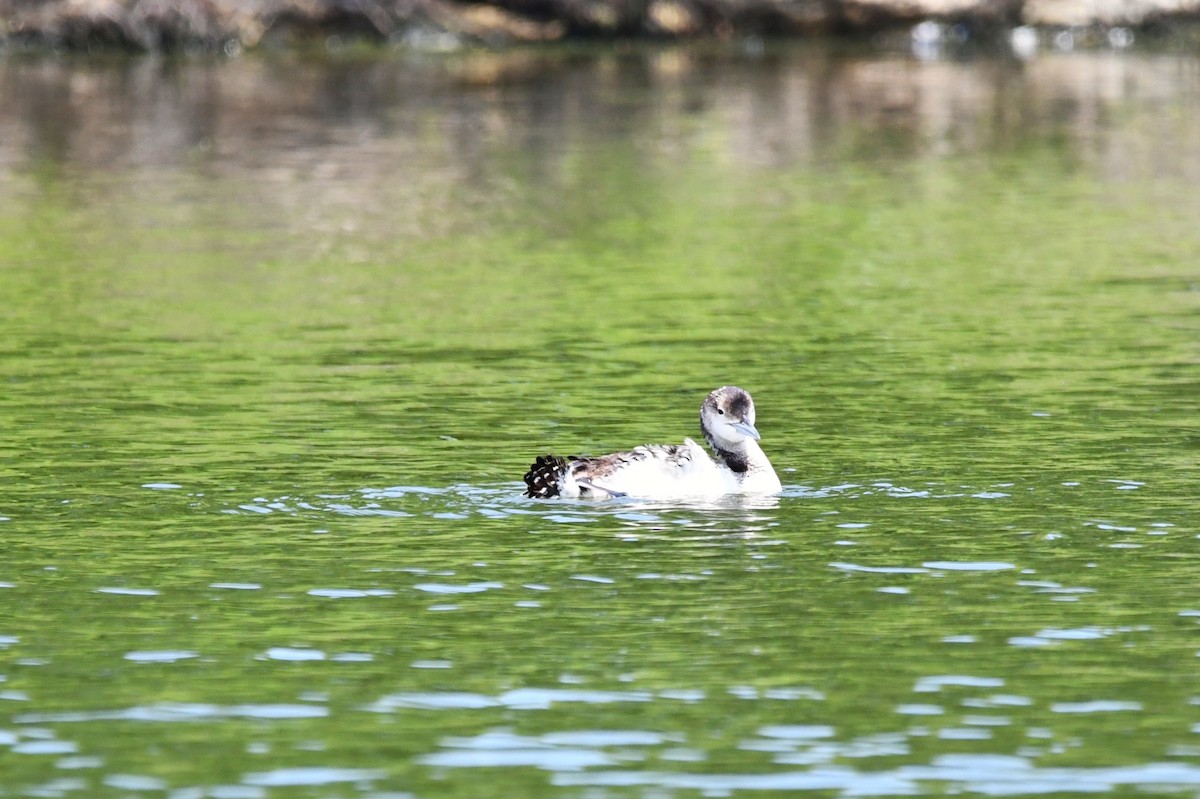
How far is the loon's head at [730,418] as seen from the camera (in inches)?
605

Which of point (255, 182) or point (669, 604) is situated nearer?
point (669, 604)

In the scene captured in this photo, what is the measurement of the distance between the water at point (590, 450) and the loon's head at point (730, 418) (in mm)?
411

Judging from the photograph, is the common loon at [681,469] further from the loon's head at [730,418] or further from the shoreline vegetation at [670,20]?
the shoreline vegetation at [670,20]

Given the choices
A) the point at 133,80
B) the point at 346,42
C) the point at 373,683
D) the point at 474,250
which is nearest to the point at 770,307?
the point at 474,250

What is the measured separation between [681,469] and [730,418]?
43 centimetres

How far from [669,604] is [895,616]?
3.76 ft

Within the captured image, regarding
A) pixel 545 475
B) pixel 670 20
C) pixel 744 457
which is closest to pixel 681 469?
pixel 744 457

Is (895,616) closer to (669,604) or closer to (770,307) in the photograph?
(669,604)

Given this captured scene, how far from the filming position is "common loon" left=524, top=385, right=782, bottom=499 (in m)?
15.2

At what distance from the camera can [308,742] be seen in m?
10.5

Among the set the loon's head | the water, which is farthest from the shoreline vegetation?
the loon's head

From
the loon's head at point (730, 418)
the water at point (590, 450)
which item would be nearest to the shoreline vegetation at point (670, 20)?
the water at point (590, 450)

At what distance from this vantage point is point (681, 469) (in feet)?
50.5

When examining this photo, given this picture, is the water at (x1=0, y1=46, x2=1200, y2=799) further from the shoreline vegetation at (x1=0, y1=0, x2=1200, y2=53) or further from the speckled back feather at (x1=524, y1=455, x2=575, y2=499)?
the shoreline vegetation at (x1=0, y1=0, x2=1200, y2=53)
